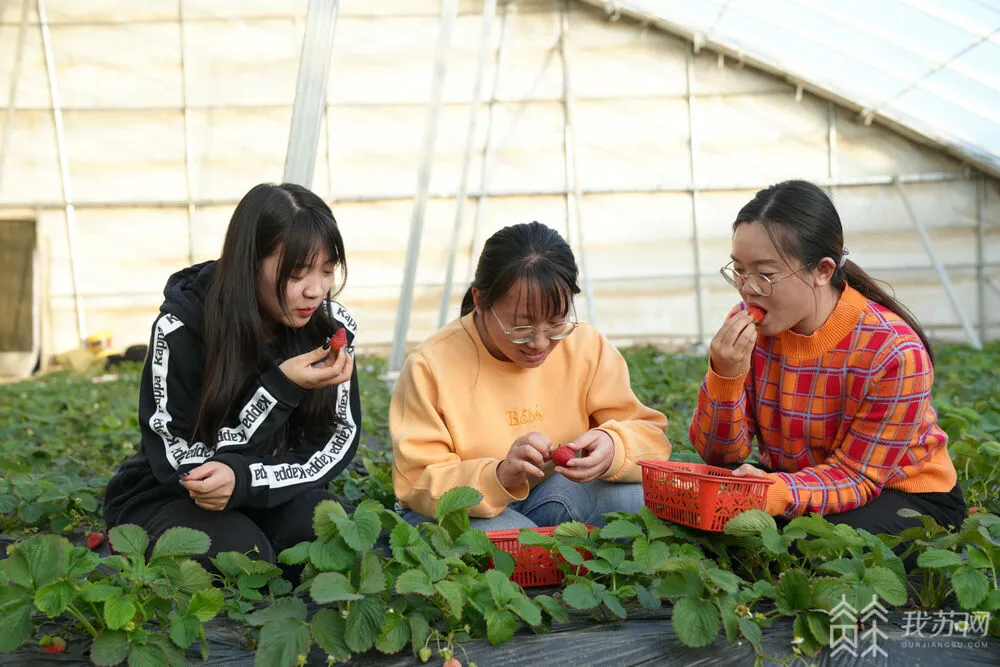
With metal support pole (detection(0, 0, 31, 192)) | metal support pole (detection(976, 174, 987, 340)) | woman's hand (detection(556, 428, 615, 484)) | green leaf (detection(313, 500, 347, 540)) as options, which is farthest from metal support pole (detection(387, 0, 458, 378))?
metal support pole (detection(976, 174, 987, 340))

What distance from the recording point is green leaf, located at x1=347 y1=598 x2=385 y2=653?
1631 millimetres

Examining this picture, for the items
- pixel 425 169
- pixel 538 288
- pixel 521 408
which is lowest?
pixel 521 408

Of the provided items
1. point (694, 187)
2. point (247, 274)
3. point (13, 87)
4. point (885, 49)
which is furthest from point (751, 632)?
point (13, 87)

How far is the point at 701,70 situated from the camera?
12102mm

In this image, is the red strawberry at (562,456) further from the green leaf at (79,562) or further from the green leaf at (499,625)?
the green leaf at (79,562)

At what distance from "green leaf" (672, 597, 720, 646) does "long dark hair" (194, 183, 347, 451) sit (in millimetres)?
1140

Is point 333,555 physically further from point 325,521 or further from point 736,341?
point 736,341

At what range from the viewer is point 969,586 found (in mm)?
1720

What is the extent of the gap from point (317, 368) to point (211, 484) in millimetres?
353

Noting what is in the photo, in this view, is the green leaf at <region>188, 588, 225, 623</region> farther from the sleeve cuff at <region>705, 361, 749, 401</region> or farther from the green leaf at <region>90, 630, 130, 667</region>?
the sleeve cuff at <region>705, 361, 749, 401</region>

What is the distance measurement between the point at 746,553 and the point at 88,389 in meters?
6.35

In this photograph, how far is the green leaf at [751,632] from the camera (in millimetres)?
Answer: 1658

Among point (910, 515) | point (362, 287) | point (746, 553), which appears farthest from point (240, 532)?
point (362, 287)

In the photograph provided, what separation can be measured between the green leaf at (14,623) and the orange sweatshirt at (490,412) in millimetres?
868
